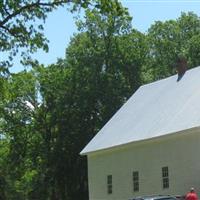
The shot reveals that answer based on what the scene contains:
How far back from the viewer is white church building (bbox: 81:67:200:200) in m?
34.9

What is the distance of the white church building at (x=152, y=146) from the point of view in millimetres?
34938

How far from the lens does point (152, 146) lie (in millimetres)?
38438

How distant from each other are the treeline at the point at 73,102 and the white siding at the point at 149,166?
55.1 ft

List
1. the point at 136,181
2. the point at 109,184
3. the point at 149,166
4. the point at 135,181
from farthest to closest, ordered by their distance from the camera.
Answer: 1. the point at 109,184
2. the point at 135,181
3. the point at 136,181
4. the point at 149,166

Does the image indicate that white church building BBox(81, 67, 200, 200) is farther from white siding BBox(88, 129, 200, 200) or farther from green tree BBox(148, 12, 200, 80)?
green tree BBox(148, 12, 200, 80)

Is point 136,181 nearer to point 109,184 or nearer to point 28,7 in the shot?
point 109,184

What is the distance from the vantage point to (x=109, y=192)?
44.4 metres

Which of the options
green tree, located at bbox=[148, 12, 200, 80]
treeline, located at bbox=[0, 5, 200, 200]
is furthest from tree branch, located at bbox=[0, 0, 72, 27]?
green tree, located at bbox=[148, 12, 200, 80]

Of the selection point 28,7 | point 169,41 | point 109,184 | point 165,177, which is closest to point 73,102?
point 169,41

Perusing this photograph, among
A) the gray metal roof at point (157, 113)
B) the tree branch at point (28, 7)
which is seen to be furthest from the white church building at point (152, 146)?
the tree branch at point (28, 7)

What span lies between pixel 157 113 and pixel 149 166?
376 centimetres

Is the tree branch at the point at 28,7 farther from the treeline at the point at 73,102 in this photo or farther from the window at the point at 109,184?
the treeline at the point at 73,102

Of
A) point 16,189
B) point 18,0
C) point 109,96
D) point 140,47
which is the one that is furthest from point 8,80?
point 16,189

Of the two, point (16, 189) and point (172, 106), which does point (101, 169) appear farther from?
point (16, 189)
